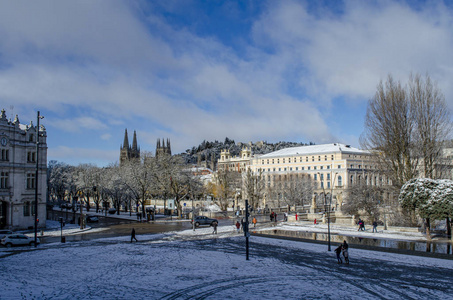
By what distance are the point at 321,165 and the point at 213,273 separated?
308 ft

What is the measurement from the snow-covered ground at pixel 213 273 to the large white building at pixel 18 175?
49.6ft

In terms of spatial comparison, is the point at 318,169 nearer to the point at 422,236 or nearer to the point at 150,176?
the point at 150,176

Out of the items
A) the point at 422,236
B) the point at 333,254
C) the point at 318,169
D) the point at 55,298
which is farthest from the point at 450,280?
the point at 318,169

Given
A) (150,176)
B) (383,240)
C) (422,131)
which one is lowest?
(383,240)

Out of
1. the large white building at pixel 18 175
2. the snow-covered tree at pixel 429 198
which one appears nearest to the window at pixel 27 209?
the large white building at pixel 18 175

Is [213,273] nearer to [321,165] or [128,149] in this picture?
[321,165]

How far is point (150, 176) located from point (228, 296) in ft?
157

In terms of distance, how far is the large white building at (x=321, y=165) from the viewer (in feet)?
339

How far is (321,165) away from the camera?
10831cm

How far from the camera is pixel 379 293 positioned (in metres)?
15.7

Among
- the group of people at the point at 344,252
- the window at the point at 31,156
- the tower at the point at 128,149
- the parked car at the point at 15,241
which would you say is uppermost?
the tower at the point at 128,149

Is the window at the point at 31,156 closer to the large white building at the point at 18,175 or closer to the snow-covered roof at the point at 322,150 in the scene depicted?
the large white building at the point at 18,175

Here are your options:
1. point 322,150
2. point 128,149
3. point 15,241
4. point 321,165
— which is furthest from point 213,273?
point 128,149

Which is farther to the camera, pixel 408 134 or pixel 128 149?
pixel 128 149
